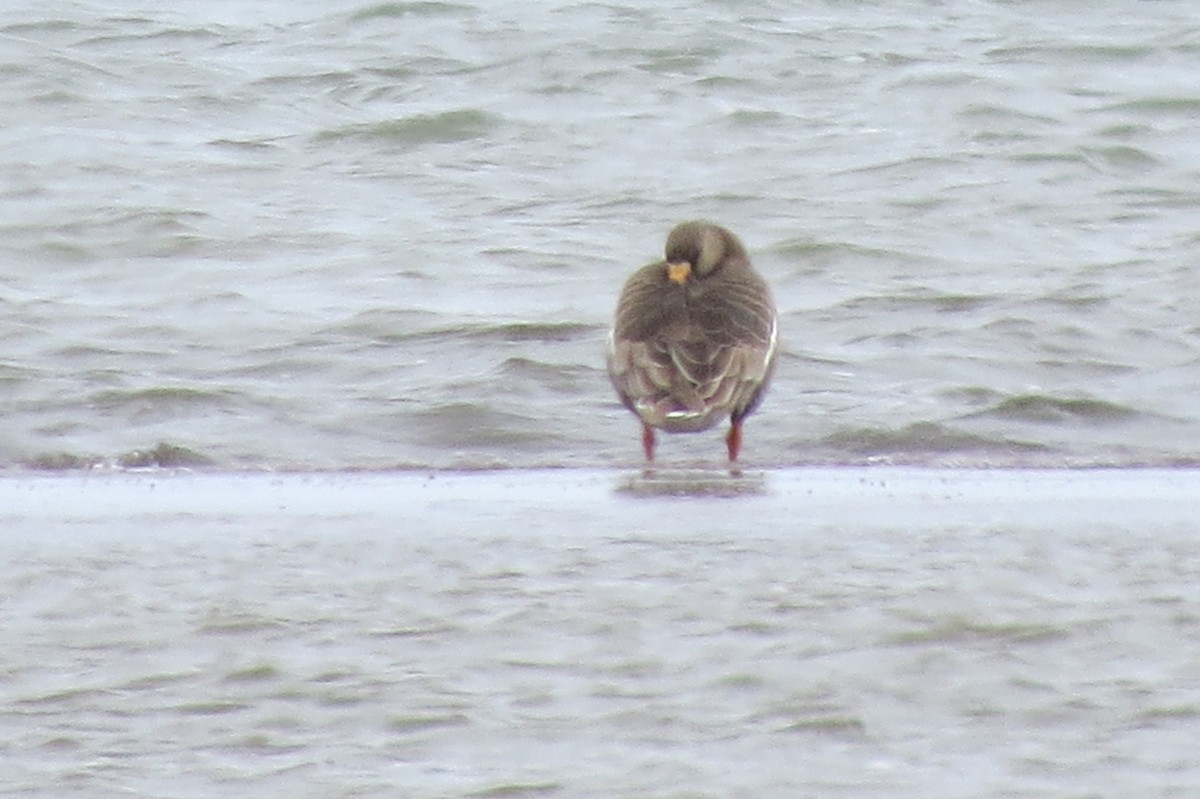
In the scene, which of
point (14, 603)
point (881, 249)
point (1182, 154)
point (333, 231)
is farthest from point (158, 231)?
point (14, 603)

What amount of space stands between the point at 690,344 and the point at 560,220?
454 cm

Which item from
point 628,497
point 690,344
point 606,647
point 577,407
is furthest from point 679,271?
point 606,647

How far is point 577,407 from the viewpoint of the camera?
29.6 ft

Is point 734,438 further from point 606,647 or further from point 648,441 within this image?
point 606,647

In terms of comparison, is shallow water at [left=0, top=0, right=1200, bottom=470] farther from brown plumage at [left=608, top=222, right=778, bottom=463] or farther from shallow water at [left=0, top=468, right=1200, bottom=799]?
shallow water at [left=0, top=468, right=1200, bottom=799]

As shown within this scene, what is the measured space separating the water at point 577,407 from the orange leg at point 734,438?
0.21 m

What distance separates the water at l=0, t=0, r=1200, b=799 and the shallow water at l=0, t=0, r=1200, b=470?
0.04 metres

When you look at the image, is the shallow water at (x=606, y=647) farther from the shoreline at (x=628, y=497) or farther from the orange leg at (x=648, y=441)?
the orange leg at (x=648, y=441)

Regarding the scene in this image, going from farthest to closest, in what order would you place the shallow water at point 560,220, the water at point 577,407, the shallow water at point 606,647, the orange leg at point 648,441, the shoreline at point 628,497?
the shallow water at point 560,220 < the orange leg at point 648,441 < the shoreline at point 628,497 < the water at point 577,407 < the shallow water at point 606,647

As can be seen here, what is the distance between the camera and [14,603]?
5176mm

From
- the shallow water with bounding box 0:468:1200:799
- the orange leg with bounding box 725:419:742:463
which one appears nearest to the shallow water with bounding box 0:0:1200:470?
the orange leg with bounding box 725:419:742:463

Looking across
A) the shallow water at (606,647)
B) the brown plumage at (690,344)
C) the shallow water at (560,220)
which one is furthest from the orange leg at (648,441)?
the shallow water at (606,647)

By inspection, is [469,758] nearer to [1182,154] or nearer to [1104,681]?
[1104,681]

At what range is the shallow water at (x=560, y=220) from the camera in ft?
28.6
